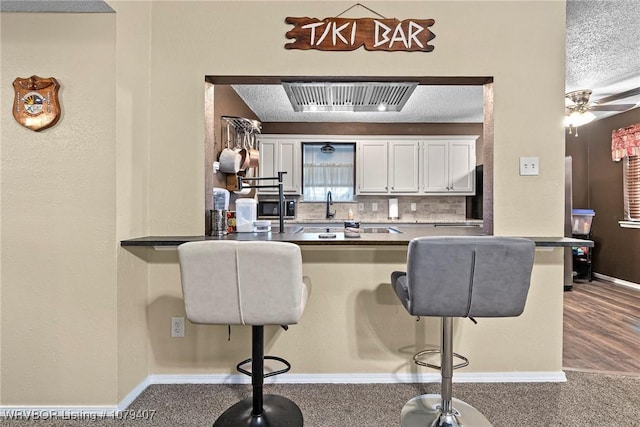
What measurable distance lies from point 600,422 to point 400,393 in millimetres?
1000

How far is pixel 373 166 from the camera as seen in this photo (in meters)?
4.80

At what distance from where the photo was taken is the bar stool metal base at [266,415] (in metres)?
1.65

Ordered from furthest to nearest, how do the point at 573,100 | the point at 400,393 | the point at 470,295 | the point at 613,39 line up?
the point at 573,100
the point at 613,39
the point at 400,393
the point at 470,295

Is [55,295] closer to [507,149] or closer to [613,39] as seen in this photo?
[507,149]

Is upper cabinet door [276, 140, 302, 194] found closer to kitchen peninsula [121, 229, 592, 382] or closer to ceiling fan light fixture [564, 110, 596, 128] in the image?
kitchen peninsula [121, 229, 592, 382]

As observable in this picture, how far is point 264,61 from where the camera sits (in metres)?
2.09

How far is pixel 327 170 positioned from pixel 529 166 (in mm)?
3083

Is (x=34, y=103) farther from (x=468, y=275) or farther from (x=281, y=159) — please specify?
(x=281, y=159)

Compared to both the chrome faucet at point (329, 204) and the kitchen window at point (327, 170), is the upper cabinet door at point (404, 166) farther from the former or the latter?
the chrome faucet at point (329, 204)

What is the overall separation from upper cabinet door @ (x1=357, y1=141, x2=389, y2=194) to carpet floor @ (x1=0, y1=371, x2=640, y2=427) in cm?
312

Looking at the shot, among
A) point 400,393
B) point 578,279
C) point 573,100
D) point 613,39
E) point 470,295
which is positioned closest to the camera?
point 470,295

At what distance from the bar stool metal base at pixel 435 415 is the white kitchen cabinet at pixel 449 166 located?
3.39m

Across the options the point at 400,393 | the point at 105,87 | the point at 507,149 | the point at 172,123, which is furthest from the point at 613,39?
the point at 105,87

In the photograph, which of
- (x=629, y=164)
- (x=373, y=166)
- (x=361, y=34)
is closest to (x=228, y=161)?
(x=361, y=34)
